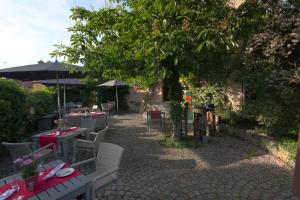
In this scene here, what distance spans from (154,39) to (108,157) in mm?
2653

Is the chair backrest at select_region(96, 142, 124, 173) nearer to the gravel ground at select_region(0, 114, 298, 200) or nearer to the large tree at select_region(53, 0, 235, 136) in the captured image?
the gravel ground at select_region(0, 114, 298, 200)

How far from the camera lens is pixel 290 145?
5.28 meters

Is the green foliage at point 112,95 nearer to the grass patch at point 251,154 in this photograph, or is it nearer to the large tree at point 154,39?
the large tree at point 154,39

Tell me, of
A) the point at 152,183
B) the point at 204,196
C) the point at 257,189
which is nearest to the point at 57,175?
the point at 152,183

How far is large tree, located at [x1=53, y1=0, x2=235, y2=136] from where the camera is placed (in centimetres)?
473

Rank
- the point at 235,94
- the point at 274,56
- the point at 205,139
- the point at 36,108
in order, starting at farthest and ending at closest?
the point at 235,94
the point at 36,108
the point at 205,139
the point at 274,56

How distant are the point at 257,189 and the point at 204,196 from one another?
1015 millimetres

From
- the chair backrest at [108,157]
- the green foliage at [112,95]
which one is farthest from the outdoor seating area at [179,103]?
the green foliage at [112,95]

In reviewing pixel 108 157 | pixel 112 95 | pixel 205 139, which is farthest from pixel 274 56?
pixel 112 95

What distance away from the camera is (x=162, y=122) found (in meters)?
8.99

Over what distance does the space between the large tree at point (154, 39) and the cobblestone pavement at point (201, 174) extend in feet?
5.10

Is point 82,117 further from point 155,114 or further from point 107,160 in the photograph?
point 107,160

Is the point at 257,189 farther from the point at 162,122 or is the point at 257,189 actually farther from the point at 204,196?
the point at 162,122

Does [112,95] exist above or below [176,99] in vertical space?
above
